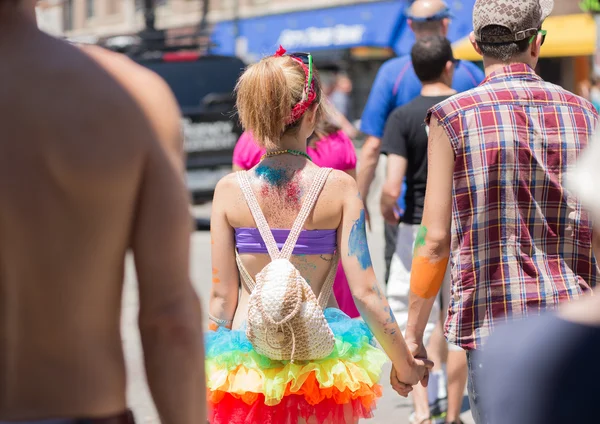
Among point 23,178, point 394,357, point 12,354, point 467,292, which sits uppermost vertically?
point 23,178

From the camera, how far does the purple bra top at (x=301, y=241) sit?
3.39 meters

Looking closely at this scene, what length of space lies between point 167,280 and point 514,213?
1.52 meters

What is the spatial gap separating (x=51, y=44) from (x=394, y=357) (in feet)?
6.28

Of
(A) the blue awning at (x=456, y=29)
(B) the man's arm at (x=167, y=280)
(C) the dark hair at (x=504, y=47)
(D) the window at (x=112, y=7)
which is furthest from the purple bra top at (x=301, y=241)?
(D) the window at (x=112, y=7)

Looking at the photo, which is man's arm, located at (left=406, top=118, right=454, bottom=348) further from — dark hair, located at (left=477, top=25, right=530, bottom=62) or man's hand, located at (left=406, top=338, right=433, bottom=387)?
dark hair, located at (left=477, top=25, right=530, bottom=62)

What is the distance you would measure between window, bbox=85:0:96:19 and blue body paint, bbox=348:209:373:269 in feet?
129

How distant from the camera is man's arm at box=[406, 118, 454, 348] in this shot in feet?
10.6

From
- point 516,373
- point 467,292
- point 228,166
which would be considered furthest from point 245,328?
point 228,166

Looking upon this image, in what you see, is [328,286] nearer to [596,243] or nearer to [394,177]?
[596,243]

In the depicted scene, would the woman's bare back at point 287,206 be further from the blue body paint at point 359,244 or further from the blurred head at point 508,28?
the blurred head at point 508,28

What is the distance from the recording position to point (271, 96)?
3459 mm

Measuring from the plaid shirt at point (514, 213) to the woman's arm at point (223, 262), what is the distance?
744 mm

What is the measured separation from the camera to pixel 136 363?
690cm

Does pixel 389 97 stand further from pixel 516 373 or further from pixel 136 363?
pixel 516 373
